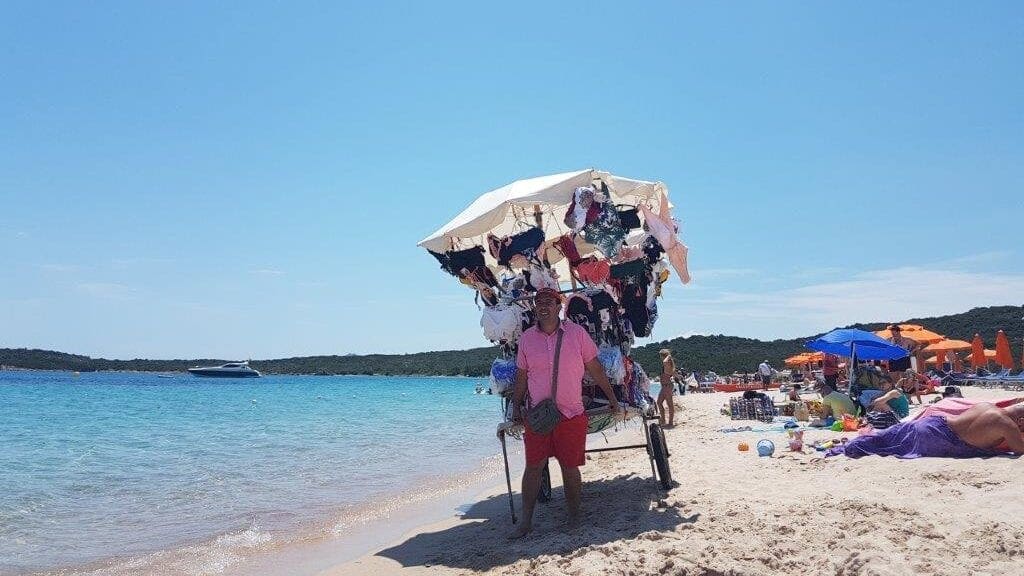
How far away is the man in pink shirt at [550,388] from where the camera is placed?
4863 millimetres

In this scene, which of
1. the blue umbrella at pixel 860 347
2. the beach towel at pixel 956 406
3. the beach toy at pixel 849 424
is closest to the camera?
the beach towel at pixel 956 406

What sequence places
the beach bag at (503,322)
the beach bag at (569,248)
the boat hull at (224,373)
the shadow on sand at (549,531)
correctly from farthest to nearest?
the boat hull at (224,373)
the beach bag at (569,248)
the beach bag at (503,322)
the shadow on sand at (549,531)

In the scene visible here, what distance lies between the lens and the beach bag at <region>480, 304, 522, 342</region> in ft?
19.0

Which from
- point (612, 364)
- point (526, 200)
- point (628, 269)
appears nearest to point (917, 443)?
point (612, 364)

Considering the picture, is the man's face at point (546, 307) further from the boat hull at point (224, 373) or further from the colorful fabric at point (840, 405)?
the boat hull at point (224, 373)

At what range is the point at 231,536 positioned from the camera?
266 inches

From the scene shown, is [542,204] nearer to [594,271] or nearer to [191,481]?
[594,271]

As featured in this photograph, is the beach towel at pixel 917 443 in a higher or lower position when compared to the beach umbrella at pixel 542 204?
lower

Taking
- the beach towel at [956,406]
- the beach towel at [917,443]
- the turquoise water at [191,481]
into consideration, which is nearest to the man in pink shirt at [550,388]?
the turquoise water at [191,481]

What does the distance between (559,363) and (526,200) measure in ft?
4.55

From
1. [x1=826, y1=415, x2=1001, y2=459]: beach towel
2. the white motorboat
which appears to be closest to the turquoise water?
[x1=826, y1=415, x2=1001, y2=459]: beach towel

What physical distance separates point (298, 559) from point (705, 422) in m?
10.3

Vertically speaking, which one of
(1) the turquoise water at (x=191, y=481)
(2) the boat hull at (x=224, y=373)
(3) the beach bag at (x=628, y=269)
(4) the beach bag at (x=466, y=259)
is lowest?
(2) the boat hull at (x=224, y=373)

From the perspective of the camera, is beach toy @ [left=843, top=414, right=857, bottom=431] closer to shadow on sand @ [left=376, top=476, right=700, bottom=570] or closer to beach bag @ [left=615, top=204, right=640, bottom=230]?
shadow on sand @ [left=376, top=476, right=700, bottom=570]
